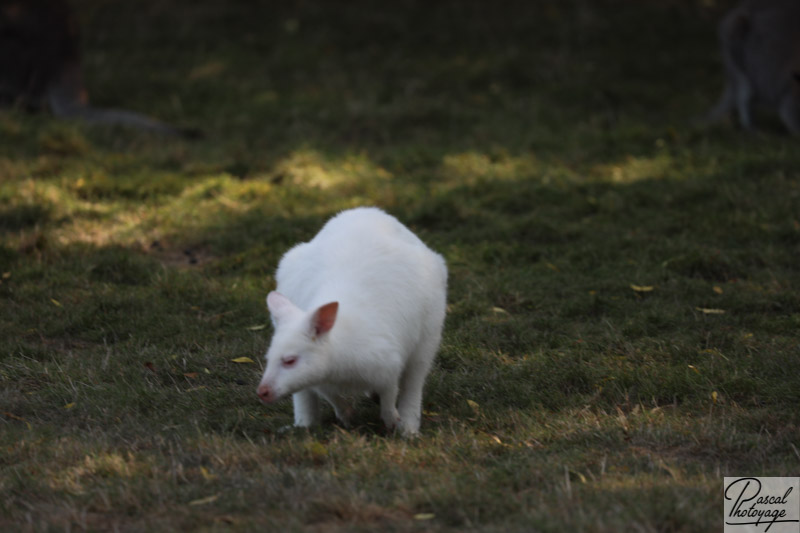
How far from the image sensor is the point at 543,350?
4672mm

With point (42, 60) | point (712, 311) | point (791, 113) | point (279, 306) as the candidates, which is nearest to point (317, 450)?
point (279, 306)

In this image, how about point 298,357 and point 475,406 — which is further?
point 475,406

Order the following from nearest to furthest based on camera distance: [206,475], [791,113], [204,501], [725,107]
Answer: [204,501]
[206,475]
[791,113]
[725,107]

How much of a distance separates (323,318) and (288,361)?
0.72ft

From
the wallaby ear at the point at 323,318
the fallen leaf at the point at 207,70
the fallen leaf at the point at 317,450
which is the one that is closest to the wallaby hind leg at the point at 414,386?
the fallen leaf at the point at 317,450

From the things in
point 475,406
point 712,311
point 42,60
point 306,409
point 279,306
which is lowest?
point 712,311

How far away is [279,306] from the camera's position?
11.4 ft

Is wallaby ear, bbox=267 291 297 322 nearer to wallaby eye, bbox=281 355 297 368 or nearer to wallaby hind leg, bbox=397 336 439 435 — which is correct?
wallaby eye, bbox=281 355 297 368

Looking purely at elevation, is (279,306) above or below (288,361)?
above

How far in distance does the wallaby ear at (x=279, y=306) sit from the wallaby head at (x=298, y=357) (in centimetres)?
8

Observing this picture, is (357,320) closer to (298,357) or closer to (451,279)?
(298,357)

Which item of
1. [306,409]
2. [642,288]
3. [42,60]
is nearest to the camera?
[306,409]

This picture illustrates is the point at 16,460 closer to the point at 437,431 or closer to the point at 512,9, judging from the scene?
the point at 437,431

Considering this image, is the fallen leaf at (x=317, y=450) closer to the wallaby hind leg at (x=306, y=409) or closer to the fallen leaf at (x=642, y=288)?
the wallaby hind leg at (x=306, y=409)
